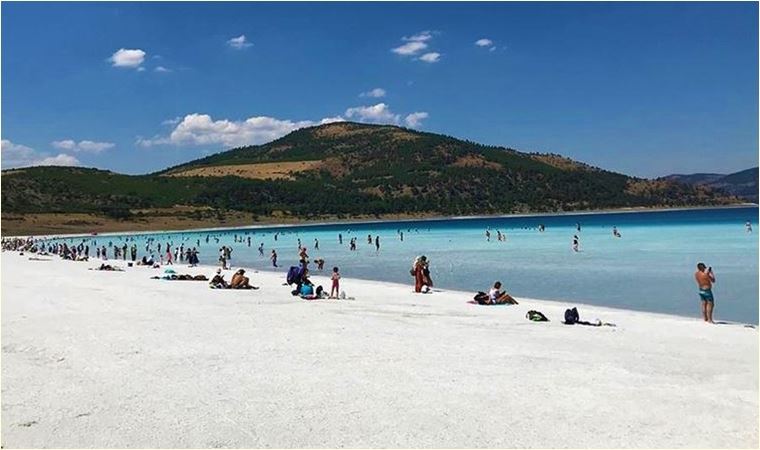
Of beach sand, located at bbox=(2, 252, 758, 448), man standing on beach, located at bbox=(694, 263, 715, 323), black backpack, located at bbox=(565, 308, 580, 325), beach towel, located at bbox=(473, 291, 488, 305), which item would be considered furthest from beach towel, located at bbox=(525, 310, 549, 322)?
man standing on beach, located at bbox=(694, 263, 715, 323)

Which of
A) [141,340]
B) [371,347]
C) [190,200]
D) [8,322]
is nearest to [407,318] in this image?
[371,347]

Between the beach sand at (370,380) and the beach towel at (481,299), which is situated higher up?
the beach sand at (370,380)

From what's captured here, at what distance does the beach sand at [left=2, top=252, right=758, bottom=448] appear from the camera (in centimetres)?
760

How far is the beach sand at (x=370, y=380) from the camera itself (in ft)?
24.9

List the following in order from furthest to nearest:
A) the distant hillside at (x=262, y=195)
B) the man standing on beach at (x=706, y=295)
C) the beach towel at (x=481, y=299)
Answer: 1. the distant hillside at (x=262, y=195)
2. the beach towel at (x=481, y=299)
3. the man standing on beach at (x=706, y=295)

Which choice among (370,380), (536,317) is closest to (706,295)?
(536,317)

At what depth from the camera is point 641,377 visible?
10102 mm

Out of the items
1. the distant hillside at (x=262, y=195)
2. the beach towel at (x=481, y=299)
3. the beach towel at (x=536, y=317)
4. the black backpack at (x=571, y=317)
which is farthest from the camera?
the distant hillside at (x=262, y=195)

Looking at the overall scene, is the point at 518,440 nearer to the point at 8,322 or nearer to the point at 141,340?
the point at 141,340

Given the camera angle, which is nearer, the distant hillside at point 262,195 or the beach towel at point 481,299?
the beach towel at point 481,299

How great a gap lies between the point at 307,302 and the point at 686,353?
11.4 meters

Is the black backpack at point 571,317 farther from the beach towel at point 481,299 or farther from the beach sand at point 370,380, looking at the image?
the beach towel at point 481,299

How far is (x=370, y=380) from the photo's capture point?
9930mm

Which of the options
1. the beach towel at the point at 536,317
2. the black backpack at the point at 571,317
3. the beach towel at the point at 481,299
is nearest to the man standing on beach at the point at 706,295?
the black backpack at the point at 571,317
